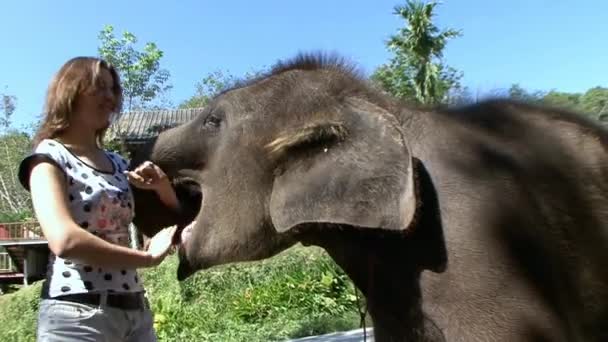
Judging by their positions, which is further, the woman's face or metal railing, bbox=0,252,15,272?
metal railing, bbox=0,252,15,272

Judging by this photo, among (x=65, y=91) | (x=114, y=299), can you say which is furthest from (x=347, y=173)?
(x=65, y=91)

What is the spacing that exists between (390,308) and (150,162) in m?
1.21

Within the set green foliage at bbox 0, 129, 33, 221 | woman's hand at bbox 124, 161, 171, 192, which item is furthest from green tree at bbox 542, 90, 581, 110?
green foliage at bbox 0, 129, 33, 221

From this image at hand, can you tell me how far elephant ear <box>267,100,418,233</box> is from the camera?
6.73 ft

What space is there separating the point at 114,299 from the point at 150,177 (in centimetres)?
51

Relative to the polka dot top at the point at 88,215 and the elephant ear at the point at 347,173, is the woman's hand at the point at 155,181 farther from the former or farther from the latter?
the elephant ear at the point at 347,173

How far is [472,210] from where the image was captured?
203 cm

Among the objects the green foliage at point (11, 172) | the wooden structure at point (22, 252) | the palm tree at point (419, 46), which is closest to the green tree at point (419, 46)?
the palm tree at point (419, 46)

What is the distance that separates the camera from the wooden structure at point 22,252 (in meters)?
29.5

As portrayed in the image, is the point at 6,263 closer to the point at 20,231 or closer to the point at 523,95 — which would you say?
the point at 20,231

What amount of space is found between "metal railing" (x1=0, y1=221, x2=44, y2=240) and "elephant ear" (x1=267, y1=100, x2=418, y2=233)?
30553 mm

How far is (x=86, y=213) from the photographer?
2.65 metres

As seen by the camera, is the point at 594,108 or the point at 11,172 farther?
the point at 11,172

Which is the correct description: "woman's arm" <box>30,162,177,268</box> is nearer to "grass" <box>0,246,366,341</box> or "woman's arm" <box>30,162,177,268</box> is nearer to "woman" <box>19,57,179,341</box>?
"woman" <box>19,57,179,341</box>
